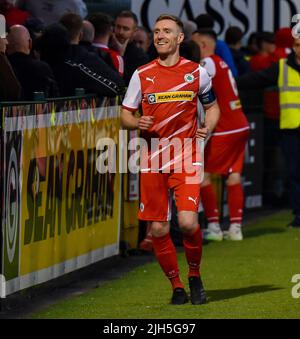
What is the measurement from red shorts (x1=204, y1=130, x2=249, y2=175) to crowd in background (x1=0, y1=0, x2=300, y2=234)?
1.10 meters

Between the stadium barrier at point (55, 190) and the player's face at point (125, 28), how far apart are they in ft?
4.84

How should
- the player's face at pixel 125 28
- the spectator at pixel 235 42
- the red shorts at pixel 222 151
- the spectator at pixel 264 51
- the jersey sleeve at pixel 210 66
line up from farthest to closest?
the spectator at pixel 264 51 < the spectator at pixel 235 42 < the red shorts at pixel 222 151 < the jersey sleeve at pixel 210 66 < the player's face at pixel 125 28

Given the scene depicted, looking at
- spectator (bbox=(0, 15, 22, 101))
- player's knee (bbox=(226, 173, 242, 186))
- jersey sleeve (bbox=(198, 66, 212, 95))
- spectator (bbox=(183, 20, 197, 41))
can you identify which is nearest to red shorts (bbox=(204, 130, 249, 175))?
player's knee (bbox=(226, 173, 242, 186))

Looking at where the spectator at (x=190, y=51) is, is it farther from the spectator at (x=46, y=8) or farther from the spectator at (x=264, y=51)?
the spectator at (x=264, y=51)

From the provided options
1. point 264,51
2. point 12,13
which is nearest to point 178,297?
point 12,13

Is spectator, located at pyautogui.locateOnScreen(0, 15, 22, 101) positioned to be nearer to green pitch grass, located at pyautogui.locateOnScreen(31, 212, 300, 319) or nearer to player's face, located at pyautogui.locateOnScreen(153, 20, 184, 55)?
player's face, located at pyautogui.locateOnScreen(153, 20, 184, 55)

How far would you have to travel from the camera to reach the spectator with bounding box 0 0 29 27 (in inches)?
620

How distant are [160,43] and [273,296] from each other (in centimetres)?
225

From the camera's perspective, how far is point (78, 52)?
14.1 m

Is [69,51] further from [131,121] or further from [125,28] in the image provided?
[131,121]

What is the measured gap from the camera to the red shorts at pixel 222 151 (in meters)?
16.0

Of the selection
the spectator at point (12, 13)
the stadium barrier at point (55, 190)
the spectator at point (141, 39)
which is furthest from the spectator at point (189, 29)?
the stadium barrier at point (55, 190)
